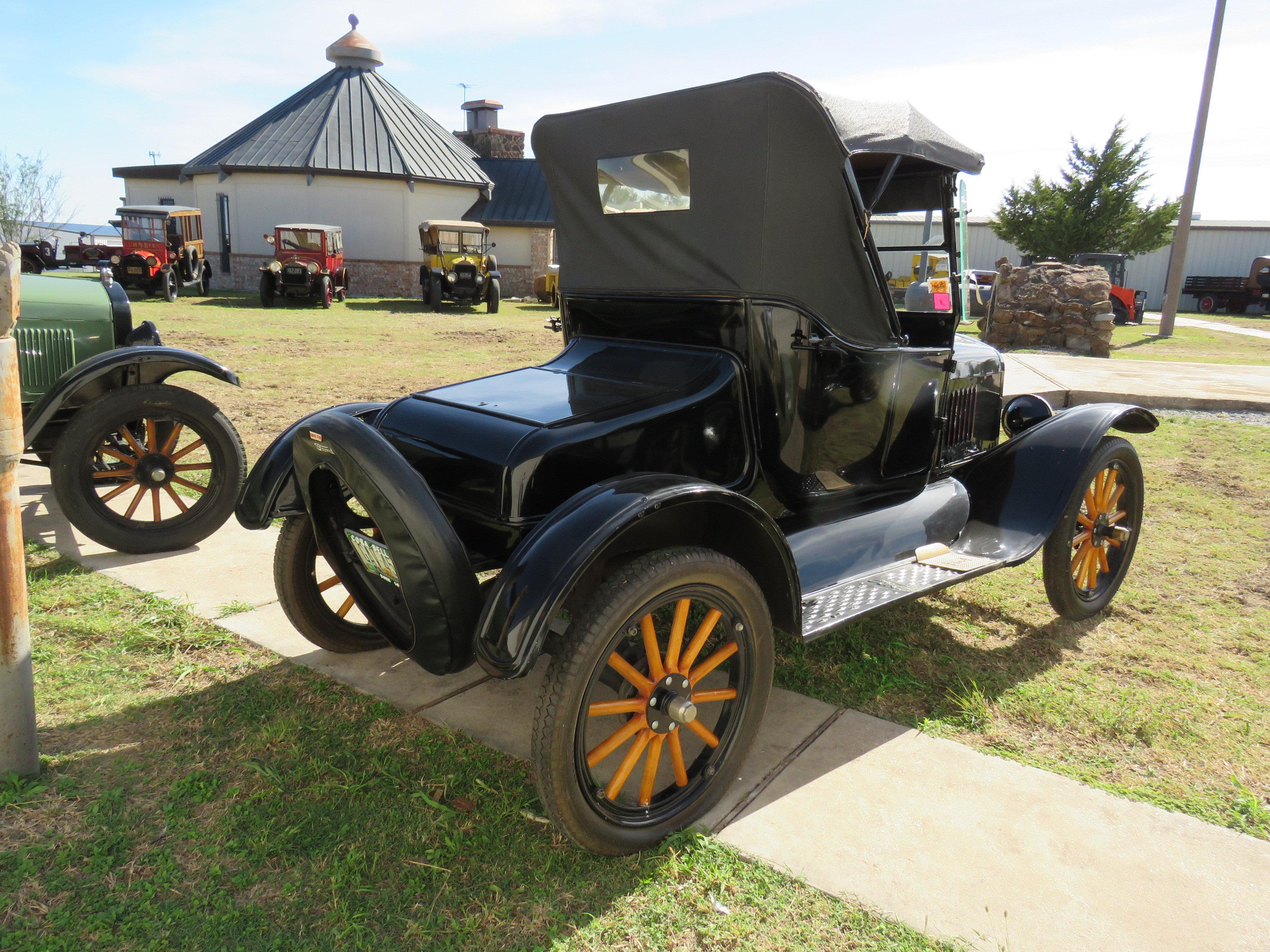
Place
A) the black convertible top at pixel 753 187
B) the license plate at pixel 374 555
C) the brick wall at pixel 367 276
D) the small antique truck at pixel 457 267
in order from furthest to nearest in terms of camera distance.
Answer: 1. the brick wall at pixel 367 276
2. the small antique truck at pixel 457 267
3. the black convertible top at pixel 753 187
4. the license plate at pixel 374 555

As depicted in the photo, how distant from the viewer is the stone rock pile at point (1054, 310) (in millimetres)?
14906

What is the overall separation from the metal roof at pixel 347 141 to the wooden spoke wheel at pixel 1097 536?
24934 millimetres

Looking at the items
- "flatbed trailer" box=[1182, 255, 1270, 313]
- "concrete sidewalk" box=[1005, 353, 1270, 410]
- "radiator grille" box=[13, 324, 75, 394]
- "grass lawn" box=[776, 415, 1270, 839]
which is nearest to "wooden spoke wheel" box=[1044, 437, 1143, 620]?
"grass lawn" box=[776, 415, 1270, 839]

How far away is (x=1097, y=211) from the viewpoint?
27.6 metres

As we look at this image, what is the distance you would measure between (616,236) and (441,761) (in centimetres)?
204

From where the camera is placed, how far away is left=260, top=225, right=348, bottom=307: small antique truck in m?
20.3

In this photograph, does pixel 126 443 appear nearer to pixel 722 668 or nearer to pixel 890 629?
pixel 722 668

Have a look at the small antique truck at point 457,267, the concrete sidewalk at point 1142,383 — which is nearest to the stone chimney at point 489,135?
the small antique truck at point 457,267

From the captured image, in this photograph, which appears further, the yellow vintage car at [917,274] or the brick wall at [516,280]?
the brick wall at [516,280]

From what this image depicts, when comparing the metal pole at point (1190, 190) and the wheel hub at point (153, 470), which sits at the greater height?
the metal pole at point (1190, 190)

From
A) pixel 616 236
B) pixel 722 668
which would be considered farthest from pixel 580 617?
pixel 616 236

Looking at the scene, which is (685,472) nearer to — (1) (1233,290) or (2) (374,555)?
(2) (374,555)

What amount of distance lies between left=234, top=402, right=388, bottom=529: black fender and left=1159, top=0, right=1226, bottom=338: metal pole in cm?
2042

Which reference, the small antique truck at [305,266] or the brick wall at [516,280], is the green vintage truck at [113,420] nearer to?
the small antique truck at [305,266]
